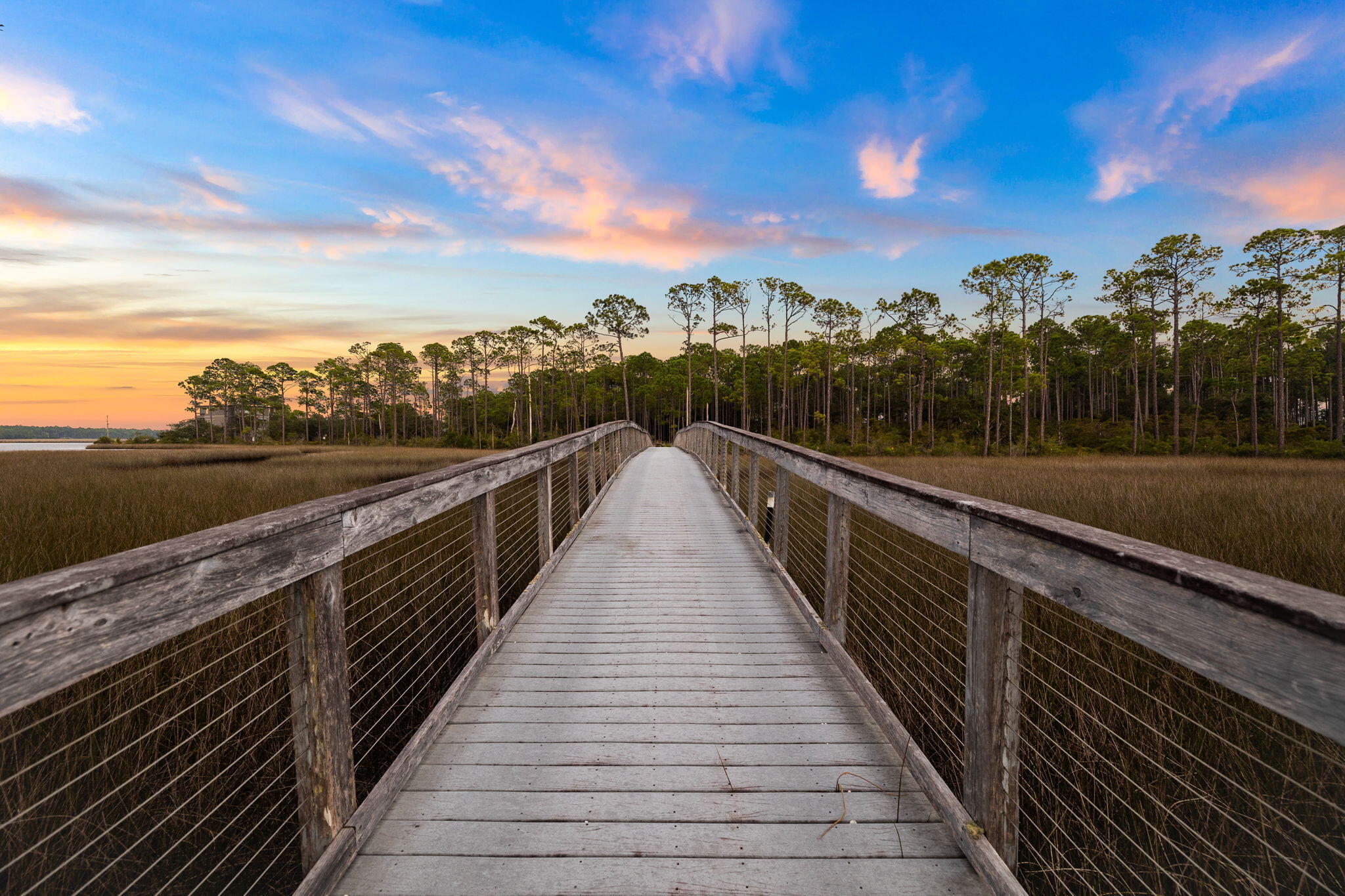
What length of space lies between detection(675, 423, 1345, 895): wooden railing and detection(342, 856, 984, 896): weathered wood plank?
0.77 ft

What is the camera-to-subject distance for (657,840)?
1.82 meters

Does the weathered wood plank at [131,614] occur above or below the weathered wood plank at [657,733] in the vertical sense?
above

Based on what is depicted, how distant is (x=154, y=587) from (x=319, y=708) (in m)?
0.71

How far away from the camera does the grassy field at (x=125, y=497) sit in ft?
18.4

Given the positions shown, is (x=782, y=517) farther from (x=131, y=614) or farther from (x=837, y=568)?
(x=131, y=614)

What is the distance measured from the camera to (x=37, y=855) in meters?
1.96

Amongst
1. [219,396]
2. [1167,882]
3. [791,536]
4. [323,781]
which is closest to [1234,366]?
[791,536]

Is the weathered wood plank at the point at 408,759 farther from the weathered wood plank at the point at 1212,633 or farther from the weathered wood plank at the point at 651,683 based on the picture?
the weathered wood plank at the point at 1212,633

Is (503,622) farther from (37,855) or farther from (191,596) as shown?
(191,596)

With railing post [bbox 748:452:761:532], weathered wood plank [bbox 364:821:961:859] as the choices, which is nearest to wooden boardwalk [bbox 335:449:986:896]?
weathered wood plank [bbox 364:821:961:859]

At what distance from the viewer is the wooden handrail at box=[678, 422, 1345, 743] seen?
2.82ft

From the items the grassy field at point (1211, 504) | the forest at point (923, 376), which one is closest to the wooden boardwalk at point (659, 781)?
the grassy field at point (1211, 504)

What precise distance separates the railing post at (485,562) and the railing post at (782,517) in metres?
2.37

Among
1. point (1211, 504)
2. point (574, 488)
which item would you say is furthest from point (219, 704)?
point (1211, 504)
